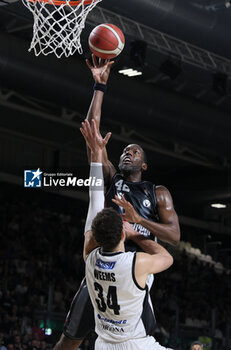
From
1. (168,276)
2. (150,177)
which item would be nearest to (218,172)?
(150,177)

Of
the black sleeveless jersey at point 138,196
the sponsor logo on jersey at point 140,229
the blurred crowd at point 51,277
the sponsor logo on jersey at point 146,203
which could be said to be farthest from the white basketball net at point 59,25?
the blurred crowd at point 51,277

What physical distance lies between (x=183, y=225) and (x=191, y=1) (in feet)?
44.9

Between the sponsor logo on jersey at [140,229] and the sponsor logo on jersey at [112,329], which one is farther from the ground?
the sponsor logo on jersey at [140,229]

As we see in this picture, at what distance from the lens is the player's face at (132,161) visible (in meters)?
5.76

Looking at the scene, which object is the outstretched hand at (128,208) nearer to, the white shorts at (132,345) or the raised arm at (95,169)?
the raised arm at (95,169)

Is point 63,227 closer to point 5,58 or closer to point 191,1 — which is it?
point 5,58

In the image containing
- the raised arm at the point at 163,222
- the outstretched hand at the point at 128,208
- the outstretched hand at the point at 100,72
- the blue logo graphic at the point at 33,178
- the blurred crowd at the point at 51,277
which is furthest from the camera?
the blurred crowd at the point at 51,277

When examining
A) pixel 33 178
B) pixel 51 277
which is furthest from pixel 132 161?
pixel 51 277

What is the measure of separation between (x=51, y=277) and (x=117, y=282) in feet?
41.9

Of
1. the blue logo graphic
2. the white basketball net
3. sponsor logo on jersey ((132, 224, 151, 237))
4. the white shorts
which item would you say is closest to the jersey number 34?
the white shorts

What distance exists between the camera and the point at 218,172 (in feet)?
57.3

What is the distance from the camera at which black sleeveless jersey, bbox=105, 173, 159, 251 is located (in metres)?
5.66

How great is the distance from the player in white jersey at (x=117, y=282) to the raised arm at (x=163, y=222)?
0.52 metres

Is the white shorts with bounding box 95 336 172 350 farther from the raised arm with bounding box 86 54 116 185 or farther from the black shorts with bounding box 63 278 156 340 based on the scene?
the raised arm with bounding box 86 54 116 185
